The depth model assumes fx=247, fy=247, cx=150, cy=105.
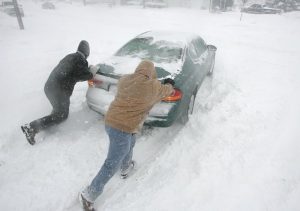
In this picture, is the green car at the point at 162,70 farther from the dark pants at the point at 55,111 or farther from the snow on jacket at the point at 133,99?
the snow on jacket at the point at 133,99

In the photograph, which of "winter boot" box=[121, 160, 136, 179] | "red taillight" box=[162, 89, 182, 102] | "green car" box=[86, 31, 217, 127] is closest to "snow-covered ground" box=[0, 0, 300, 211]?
"winter boot" box=[121, 160, 136, 179]

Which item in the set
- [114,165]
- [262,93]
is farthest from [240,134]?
[114,165]

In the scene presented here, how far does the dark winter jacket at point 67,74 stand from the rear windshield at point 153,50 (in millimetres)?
1077

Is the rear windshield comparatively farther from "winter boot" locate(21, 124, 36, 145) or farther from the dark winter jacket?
"winter boot" locate(21, 124, 36, 145)

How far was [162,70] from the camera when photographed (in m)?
4.00

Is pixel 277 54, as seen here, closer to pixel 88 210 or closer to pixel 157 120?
pixel 157 120

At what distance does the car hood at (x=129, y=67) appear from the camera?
396 centimetres

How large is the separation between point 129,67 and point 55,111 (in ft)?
4.79

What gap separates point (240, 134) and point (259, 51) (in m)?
7.10

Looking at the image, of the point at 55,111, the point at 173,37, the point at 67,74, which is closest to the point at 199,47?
the point at 173,37

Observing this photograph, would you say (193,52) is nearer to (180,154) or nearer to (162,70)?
(162,70)

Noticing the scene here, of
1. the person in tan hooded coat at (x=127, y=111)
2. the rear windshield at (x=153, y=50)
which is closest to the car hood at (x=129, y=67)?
the rear windshield at (x=153, y=50)

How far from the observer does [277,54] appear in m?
9.87

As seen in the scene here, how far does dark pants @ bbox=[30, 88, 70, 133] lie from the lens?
13.2ft
